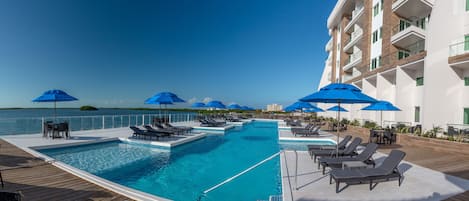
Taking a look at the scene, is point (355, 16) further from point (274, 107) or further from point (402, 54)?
point (274, 107)

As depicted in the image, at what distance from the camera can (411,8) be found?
1705cm

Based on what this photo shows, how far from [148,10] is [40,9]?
9082mm

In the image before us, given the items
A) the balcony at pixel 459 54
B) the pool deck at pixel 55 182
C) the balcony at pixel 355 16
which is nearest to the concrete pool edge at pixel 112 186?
the pool deck at pixel 55 182

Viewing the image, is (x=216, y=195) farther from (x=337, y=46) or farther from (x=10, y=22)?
(x=337, y=46)

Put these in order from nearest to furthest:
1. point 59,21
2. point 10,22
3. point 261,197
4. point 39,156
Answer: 1. point 261,197
2. point 39,156
3. point 10,22
4. point 59,21

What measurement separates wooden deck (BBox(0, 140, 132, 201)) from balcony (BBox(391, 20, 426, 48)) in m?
19.4

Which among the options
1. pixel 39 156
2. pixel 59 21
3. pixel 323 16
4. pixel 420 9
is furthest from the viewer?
pixel 323 16

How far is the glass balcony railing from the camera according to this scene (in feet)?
39.2

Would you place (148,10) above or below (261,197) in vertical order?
above

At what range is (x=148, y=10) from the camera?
24.9m

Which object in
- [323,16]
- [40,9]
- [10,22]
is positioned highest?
[323,16]

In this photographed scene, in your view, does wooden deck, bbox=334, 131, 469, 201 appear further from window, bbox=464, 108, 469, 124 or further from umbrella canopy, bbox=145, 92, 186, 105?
umbrella canopy, bbox=145, 92, 186, 105

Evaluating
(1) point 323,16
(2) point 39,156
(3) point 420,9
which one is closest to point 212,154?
(2) point 39,156

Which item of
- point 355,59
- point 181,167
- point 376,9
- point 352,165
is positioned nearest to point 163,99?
point 181,167
